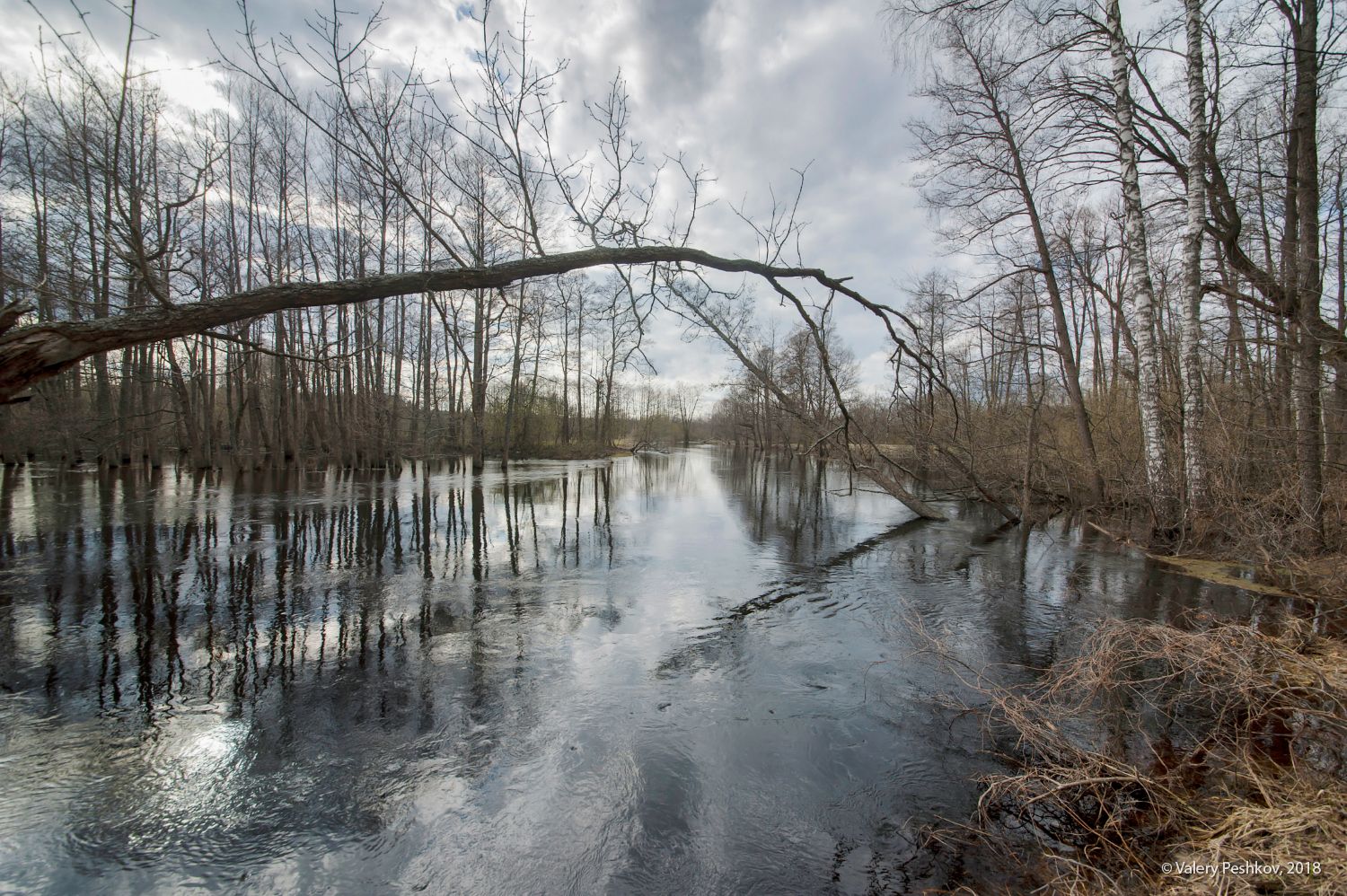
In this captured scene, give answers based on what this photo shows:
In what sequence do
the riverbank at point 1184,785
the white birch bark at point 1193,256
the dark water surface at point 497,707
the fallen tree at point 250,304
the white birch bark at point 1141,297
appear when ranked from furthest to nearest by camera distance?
1. the white birch bark at point 1141,297
2. the white birch bark at point 1193,256
3. the fallen tree at point 250,304
4. the dark water surface at point 497,707
5. the riverbank at point 1184,785

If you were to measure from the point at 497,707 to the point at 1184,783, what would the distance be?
440 centimetres

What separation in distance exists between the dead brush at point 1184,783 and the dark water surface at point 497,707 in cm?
40

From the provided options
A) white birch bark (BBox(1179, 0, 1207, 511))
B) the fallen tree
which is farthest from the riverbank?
white birch bark (BBox(1179, 0, 1207, 511))

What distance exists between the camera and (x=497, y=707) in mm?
4148

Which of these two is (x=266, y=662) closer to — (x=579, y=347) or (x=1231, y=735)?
(x=1231, y=735)

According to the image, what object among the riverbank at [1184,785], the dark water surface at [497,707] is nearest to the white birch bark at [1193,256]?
the dark water surface at [497,707]

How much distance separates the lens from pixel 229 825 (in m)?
2.88

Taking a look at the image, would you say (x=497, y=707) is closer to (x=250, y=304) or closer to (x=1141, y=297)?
(x=250, y=304)

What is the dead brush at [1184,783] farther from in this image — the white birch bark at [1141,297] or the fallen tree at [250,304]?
the white birch bark at [1141,297]

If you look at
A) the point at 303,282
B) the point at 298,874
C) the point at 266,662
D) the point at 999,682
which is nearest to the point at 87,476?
the point at 266,662

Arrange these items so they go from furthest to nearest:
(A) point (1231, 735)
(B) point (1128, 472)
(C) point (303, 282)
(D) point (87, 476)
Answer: (D) point (87, 476) → (B) point (1128, 472) → (C) point (303, 282) → (A) point (1231, 735)

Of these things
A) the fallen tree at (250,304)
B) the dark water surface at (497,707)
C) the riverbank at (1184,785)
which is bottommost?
the dark water surface at (497,707)

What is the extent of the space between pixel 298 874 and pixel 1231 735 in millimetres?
5577

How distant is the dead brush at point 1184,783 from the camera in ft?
7.34
